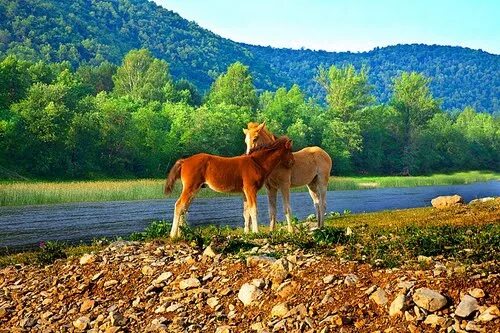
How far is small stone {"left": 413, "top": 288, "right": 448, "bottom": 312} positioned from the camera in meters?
8.80

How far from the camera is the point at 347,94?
136m

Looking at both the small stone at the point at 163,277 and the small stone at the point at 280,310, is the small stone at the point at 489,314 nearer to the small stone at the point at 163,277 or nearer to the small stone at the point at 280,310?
the small stone at the point at 280,310

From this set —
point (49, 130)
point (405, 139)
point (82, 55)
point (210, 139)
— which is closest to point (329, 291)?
→ point (49, 130)

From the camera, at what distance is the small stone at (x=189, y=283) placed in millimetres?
11617

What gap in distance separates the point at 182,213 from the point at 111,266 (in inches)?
125

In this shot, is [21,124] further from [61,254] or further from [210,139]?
[61,254]

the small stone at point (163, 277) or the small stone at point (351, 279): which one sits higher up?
the small stone at point (351, 279)

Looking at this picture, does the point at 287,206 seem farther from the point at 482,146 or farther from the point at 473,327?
the point at 482,146

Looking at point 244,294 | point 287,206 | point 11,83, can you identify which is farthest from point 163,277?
point 11,83

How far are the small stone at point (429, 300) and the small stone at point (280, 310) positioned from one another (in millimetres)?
2155

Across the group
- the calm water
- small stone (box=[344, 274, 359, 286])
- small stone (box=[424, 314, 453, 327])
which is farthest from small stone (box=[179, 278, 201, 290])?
the calm water

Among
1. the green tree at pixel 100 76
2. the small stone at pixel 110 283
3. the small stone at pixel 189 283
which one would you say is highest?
the green tree at pixel 100 76

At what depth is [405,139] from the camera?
457ft

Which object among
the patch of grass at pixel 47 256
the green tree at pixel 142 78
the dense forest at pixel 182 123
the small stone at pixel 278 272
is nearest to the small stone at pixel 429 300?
the small stone at pixel 278 272
